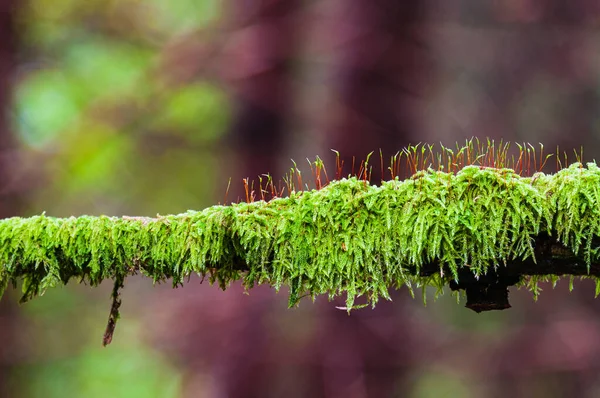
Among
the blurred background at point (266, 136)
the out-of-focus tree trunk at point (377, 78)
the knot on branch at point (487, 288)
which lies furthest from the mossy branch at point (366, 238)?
the blurred background at point (266, 136)

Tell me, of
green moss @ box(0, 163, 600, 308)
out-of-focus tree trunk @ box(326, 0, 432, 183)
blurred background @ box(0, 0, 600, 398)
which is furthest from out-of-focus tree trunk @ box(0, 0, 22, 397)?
green moss @ box(0, 163, 600, 308)

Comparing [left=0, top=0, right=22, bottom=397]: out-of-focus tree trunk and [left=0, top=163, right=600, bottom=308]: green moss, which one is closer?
[left=0, top=163, right=600, bottom=308]: green moss

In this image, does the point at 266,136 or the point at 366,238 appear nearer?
the point at 366,238

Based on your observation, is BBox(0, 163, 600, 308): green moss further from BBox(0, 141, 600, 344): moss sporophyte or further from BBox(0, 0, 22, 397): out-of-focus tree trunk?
BBox(0, 0, 22, 397): out-of-focus tree trunk

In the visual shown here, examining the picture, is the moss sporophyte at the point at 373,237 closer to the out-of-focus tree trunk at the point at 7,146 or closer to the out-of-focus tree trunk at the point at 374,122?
the out-of-focus tree trunk at the point at 374,122

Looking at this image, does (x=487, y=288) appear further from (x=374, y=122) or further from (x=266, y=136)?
(x=266, y=136)

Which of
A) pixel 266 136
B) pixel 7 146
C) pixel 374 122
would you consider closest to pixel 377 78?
pixel 374 122

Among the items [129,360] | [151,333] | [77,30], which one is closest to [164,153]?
[77,30]
